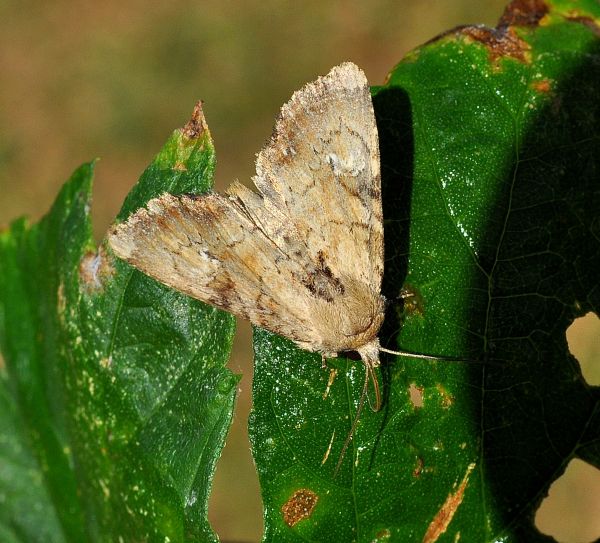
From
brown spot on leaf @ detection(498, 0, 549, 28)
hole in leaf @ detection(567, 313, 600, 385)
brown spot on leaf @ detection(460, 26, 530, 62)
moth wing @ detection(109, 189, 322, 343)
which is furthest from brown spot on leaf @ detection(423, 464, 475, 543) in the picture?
hole in leaf @ detection(567, 313, 600, 385)

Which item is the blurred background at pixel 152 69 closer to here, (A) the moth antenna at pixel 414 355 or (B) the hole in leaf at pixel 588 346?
(B) the hole in leaf at pixel 588 346

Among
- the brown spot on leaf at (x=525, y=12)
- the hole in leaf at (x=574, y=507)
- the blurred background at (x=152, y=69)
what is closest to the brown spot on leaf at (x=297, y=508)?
the brown spot on leaf at (x=525, y=12)

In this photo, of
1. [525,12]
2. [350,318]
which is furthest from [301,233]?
[525,12]

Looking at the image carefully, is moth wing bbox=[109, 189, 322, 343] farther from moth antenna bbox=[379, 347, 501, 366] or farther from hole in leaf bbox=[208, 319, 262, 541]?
hole in leaf bbox=[208, 319, 262, 541]

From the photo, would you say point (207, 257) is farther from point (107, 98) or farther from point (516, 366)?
point (107, 98)

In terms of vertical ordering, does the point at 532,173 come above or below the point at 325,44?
below

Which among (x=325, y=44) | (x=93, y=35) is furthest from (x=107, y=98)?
(x=325, y=44)
